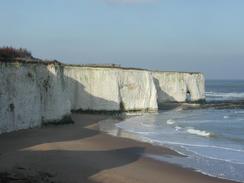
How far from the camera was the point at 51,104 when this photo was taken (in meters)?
29.8

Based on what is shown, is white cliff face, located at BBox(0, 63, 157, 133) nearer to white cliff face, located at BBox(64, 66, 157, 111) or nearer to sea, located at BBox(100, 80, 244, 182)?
white cliff face, located at BBox(64, 66, 157, 111)

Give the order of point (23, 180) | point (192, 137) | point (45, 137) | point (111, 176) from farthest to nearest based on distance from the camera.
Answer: point (192, 137) → point (45, 137) → point (111, 176) → point (23, 180)

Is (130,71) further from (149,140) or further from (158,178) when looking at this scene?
(158,178)

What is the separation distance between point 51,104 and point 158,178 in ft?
47.3

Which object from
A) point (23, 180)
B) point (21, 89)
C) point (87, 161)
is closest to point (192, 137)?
point (21, 89)

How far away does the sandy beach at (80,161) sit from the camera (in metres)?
15.0

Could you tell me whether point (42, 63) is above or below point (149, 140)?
above

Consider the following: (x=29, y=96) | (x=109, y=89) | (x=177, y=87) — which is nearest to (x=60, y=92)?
(x=29, y=96)

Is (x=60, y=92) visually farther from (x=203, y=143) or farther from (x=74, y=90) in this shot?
(x=74, y=90)

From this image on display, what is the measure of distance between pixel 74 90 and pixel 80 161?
2603 cm

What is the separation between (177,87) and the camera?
68625mm

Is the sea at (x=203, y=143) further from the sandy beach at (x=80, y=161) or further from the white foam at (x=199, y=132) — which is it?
the sandy beach at (x=80, y=161)

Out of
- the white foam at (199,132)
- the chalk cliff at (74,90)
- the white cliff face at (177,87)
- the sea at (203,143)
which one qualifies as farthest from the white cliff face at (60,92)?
the white cliff face at (177,87)

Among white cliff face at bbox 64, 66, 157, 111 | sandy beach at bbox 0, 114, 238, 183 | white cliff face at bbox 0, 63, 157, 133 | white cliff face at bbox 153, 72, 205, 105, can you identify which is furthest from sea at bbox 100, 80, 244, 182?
white cliff face at bbox 153, 72, 205, 105
